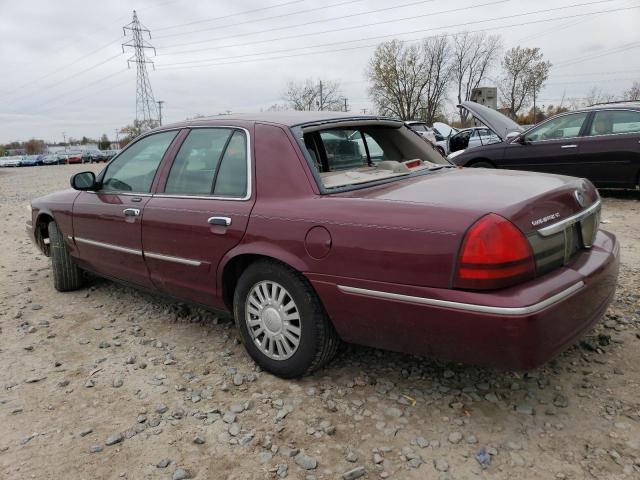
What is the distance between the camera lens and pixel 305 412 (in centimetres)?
266

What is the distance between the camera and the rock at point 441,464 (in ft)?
7.16


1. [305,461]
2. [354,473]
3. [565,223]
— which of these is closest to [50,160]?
[305,461]

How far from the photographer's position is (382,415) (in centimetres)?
259

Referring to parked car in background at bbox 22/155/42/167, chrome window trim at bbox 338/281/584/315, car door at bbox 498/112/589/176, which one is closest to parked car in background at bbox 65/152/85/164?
parked car in background at bbox 22/155/42/167

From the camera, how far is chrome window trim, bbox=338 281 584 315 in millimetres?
2095

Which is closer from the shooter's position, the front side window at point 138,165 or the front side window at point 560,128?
the front side window at point 138,165

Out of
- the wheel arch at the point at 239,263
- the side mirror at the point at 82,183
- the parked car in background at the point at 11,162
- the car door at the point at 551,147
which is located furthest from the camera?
the parked car in background at the point at 11,162

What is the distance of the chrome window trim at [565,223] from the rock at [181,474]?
1892mm

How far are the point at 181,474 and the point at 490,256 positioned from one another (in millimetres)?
1633

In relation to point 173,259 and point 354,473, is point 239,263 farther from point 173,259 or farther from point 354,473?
point 354,473

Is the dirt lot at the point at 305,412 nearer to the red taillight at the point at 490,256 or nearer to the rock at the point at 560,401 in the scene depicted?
the rock at the point at 560,401

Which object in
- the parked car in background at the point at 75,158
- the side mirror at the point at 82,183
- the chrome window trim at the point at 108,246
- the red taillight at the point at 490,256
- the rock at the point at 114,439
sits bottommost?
the rock at the point at 114,439

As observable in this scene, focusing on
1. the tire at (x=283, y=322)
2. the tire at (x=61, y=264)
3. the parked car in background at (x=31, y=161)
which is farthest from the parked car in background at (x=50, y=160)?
the tire at (x=283, y=322)

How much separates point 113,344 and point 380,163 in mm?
2268
